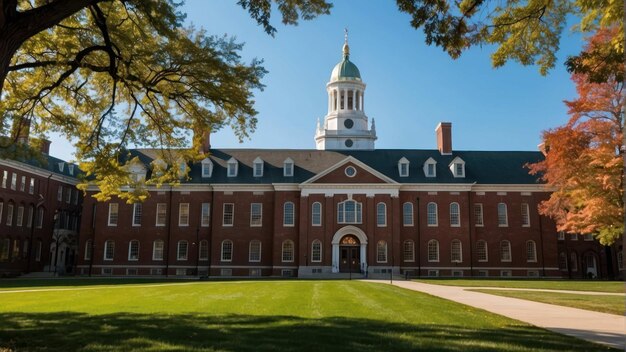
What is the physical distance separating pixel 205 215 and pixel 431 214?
65.2ft

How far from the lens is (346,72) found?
59.2 meters

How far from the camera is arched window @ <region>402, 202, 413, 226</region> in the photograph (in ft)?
151

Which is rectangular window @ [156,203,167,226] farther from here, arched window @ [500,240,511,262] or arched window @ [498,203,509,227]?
arched window @ [500,240,511,262]

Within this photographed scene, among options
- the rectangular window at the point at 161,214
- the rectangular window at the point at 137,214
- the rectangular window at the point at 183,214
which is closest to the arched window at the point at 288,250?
the rectangular window at the point at 183,214

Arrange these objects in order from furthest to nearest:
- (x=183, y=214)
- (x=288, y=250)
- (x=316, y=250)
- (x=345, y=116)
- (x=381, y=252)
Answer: (x=345, y=116) < (x=183, y=214) < (x=288, y=250) < (x=316, y=250) < (x=381, y=252)

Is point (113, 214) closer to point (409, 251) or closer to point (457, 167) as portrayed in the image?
point (409, 251)

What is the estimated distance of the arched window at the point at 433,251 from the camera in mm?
45375

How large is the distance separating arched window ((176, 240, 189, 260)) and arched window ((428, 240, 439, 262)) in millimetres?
21132

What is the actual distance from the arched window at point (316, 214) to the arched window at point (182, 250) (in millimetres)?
11553

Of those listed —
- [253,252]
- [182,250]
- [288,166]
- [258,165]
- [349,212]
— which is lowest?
[253,252]

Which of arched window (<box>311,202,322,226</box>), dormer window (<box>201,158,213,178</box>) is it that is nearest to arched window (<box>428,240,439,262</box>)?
arched window (<box>311,202,322,226</box>)

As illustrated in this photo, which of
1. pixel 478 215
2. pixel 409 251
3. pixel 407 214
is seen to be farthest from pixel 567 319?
pixel 478 215

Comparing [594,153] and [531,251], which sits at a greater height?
[594,153]

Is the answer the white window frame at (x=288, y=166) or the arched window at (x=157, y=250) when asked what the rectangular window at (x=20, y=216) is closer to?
the arched window at (x=157, y=250)
